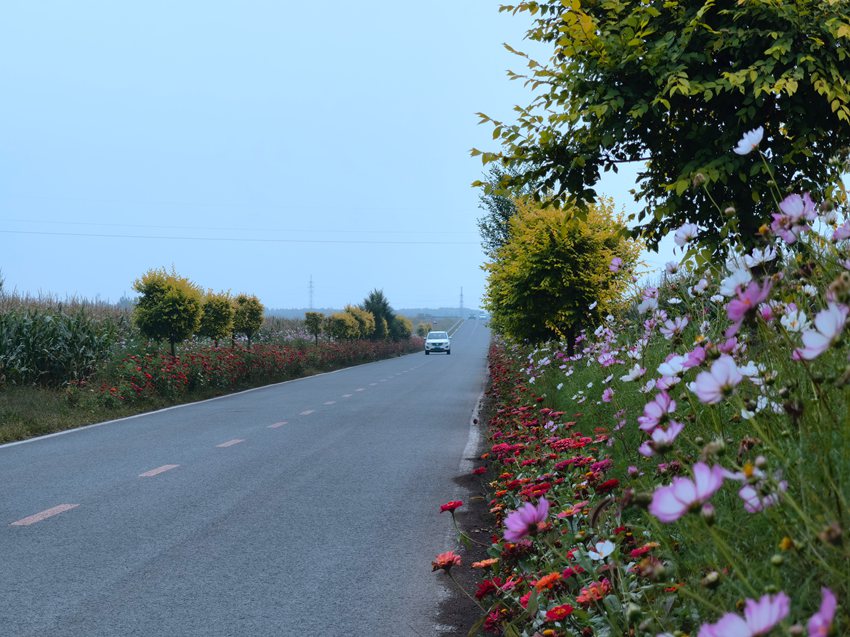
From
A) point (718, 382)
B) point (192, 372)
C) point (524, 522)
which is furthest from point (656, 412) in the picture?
point (192, 372)

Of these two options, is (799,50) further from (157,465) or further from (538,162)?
(157,465)

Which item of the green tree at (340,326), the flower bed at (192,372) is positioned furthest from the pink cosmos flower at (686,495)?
the green tree at (340,326)

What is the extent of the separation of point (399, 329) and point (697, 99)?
56947mm

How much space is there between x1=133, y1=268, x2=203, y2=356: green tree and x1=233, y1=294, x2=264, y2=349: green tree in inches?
302

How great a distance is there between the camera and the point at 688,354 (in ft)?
9.11

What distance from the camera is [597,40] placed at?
7848mm

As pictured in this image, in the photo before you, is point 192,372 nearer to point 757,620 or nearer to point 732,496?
point 732,496

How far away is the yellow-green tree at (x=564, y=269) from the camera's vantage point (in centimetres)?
1310

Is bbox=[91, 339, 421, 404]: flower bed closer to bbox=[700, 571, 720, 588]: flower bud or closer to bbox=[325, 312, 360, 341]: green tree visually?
bbox=[325, 312, 360, 341]: green tree

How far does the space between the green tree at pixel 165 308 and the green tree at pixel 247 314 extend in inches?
302

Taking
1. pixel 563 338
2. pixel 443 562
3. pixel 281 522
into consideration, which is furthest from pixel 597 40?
pixel 563 338

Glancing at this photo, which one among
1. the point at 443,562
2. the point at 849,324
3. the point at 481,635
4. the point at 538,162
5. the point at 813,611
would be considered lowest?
the point at 481,635

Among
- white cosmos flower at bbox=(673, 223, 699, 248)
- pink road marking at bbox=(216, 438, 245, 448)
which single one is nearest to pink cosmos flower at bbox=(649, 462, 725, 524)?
white cosmos flower at bbox=(673, 223, 699, 248)

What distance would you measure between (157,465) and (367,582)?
15.8ft
